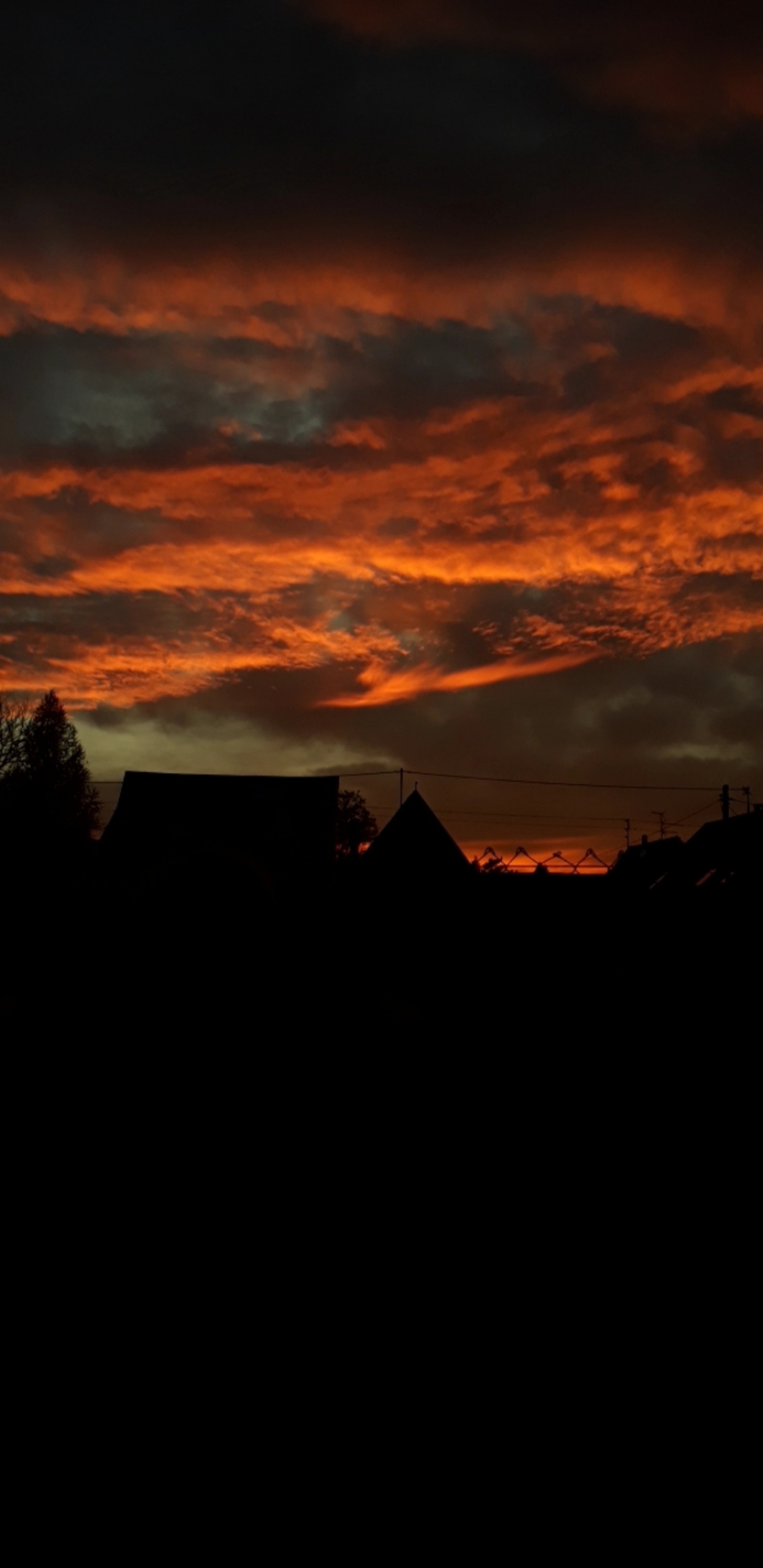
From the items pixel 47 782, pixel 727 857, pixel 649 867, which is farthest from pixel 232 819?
pixel 47 782

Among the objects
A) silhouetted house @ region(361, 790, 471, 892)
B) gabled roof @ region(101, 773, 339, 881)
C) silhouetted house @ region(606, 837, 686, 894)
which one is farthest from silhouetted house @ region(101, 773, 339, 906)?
silhouetted house @ region(606, 837, 686, 894)

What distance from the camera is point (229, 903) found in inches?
347

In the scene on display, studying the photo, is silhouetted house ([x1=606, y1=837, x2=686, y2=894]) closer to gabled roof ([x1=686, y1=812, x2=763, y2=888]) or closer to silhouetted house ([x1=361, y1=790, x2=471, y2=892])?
gabled roof ([x1=686, y1=812, x2=763, y2=888])

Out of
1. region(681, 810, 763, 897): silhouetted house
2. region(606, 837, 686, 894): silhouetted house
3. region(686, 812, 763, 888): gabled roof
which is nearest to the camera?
region(681, 810, 763, 897): silhouetted house

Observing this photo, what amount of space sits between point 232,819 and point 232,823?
0.69 ft

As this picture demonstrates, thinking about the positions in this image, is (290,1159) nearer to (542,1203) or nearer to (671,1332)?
(542,1203)

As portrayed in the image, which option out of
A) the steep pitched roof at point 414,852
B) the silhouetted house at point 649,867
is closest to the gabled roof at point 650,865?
the silhouetted house at point 649,867

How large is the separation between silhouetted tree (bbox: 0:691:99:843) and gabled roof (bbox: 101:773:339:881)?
26193 mm

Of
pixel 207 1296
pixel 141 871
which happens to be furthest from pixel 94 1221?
pixel 141 871

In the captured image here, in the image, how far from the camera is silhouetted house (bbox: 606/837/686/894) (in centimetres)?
3888

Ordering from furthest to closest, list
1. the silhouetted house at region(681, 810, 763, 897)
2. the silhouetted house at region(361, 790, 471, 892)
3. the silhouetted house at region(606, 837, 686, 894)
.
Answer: the silhouetted house at region(606, 837, 686, 894) → the silhouetted house at region(681, 810, 763, 897) → the silhouetted house at region(361, 790, 471, 892)

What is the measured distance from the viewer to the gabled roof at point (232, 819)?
83.5 feet

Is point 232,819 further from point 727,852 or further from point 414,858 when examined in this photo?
point 727,852

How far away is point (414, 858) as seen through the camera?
25.1m
